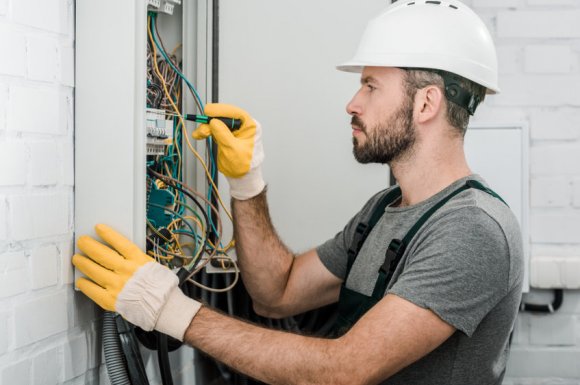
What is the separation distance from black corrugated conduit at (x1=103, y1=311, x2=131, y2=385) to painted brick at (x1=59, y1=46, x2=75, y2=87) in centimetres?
42

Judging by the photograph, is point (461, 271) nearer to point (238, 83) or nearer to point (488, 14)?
point (238, 83)

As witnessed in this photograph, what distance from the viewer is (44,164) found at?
3.60 feet

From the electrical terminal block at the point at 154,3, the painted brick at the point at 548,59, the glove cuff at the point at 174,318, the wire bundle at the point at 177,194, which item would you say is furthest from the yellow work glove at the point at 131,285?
the painted brick at the point at 548,59

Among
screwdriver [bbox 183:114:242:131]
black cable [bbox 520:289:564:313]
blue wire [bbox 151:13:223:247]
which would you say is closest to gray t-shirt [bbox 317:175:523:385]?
screwdriver [bbox 183:114:242:131]

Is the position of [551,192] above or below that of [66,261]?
above

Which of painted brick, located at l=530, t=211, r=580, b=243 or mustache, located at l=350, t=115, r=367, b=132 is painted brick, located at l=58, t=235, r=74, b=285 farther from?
painted brick, located at l=530, t=211, r=580, b=243

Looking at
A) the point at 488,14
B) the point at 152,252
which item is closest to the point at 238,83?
the point at 152,252

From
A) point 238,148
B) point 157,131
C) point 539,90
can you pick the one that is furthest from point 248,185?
point 539,90

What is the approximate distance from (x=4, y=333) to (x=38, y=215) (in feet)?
0.63

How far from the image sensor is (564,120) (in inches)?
79.9

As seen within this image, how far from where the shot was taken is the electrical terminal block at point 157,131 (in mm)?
1315

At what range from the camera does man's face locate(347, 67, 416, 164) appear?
136 centimetres

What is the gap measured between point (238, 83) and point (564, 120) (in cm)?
106

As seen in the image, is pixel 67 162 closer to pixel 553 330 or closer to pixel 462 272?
pixel 462 272
